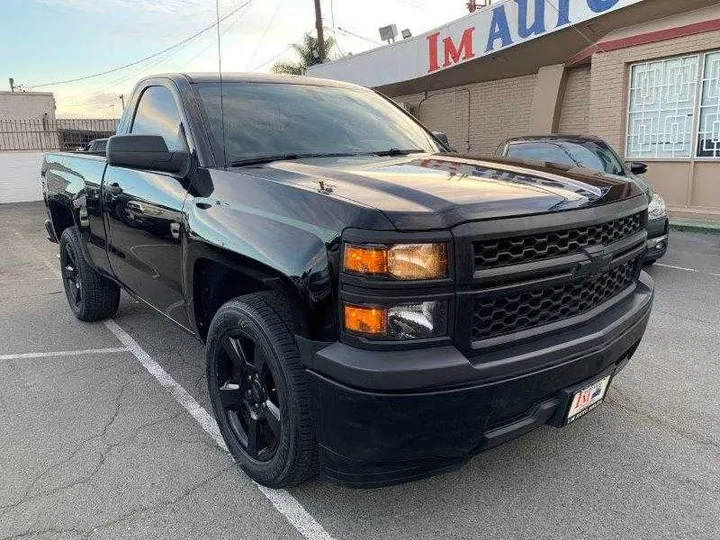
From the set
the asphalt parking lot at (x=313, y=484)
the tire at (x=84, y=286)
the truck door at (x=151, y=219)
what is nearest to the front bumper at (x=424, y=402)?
the asphalt parking lot at (x=313, y=484)

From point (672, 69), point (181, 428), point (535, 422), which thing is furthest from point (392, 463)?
point (672, 69)

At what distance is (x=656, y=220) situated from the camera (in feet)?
21.2

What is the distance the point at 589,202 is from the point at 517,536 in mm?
1377

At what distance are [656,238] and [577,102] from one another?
784 centimetres

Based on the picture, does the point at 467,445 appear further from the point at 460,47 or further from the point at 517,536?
the point at 460,47

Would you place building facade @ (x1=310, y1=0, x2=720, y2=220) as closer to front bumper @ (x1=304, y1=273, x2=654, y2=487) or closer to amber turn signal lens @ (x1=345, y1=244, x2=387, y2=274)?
front bumper @ (x1=304, y1=273, x2=654, y2=487)

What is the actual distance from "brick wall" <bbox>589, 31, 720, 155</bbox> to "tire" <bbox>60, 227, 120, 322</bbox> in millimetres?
10296

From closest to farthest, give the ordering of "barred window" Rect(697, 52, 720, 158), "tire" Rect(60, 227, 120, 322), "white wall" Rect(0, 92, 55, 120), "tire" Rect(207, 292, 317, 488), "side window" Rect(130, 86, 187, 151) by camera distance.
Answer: "tire" Rect(207, 292, 317, 488) < "side window" Rect(130, 86, 187, 151) < "tire" Rect(60, 227, 120, 322) < "barred window" Rect(697, 52, 720, 158) < "white wall" Rect(0, 92, 55, 120)

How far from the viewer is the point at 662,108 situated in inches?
444

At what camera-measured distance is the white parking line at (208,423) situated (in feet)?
8.14

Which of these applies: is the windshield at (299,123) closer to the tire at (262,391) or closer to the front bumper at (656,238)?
the tire at (262,391)

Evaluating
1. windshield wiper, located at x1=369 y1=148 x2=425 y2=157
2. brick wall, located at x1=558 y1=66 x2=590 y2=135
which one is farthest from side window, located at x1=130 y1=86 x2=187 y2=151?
brick wall, located at x1=558 y1=66 x2=590 y2=135

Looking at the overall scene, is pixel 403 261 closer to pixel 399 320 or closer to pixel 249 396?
pixel 399 320

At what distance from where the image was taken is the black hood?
83.0 inches
